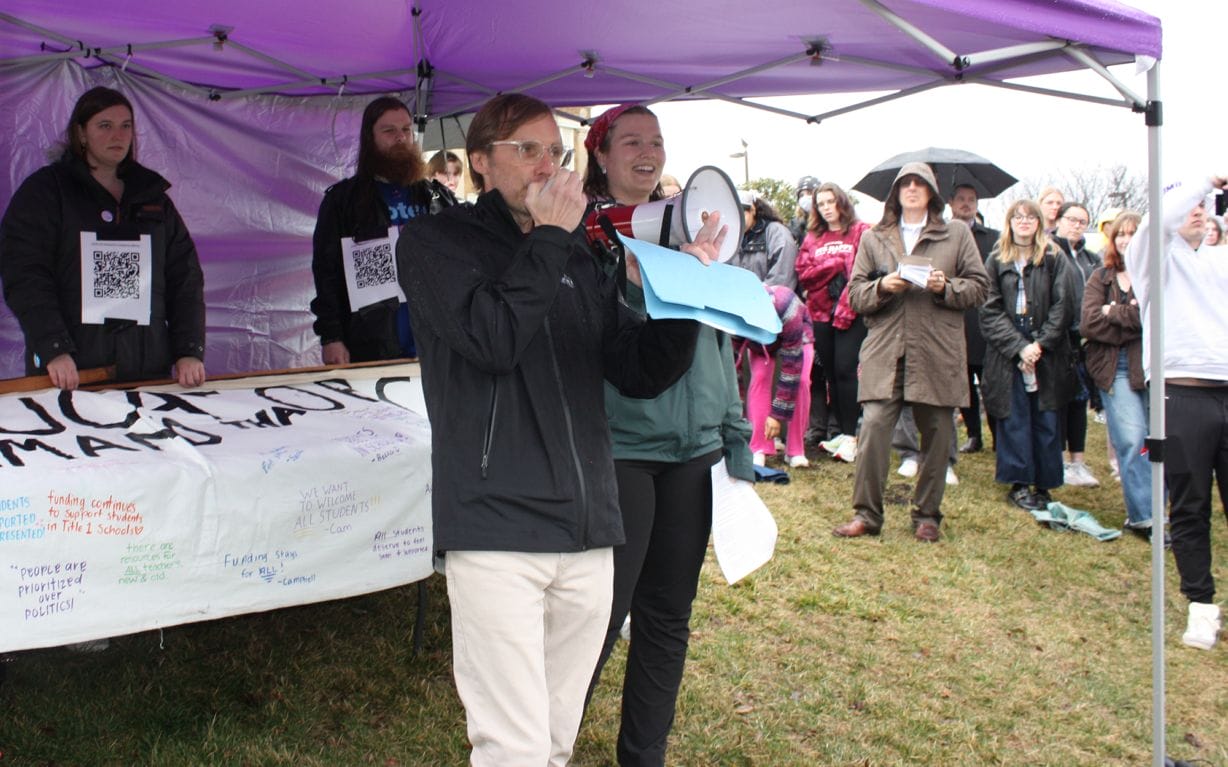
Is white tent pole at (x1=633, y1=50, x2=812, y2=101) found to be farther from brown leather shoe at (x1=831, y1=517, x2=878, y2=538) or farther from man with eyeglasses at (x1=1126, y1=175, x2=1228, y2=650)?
brown leather shoe at (x1=831, y1=517, x2=878, y2=538)

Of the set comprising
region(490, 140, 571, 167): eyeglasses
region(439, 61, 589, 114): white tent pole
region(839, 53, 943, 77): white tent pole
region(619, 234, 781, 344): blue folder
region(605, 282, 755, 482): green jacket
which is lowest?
region(605, 282, 755, 482): green jacket

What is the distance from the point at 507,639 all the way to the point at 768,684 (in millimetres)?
2009

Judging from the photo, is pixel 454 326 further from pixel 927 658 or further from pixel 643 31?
pixel 927 658

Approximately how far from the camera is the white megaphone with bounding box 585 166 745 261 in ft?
7.25

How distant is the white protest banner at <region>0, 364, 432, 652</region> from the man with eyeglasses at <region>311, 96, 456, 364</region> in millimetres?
800

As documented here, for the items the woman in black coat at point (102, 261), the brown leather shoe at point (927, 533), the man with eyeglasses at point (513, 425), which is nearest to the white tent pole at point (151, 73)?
the woman in black coat at point (102, 261)

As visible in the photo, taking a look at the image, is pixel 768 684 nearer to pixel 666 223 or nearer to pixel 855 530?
pixel 855 530

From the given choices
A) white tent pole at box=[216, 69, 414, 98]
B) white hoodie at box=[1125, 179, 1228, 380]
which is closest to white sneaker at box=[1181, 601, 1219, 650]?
white hoodie at box=[1125, 179, 1228, 380]

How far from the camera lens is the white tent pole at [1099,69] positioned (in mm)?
2883

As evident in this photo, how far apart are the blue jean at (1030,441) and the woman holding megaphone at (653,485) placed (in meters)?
4.25

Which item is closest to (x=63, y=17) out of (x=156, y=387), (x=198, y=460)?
(x=156, y=387)

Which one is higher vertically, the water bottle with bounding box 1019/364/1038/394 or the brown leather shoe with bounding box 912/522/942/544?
the water bottle with bounding box 1019/364/1038/394

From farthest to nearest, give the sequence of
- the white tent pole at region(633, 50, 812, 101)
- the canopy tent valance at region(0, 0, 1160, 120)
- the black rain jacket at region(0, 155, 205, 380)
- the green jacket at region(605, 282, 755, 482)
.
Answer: the white tent pole at region(633, 50, 812, 101), the black rain jacket at region(0, 155, 205, 380), the canopy tent valance at region(0, 0, 1160, 120), the green jacket at region(605, 282, 755, 482)

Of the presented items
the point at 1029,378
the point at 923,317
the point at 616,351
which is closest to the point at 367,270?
the point at 616,351
